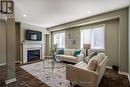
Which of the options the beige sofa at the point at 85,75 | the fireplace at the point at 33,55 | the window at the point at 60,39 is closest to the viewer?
the beige sofa at the point at 85,75

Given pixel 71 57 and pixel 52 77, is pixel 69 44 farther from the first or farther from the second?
pixel 52 77

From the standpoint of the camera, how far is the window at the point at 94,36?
14.5 ft

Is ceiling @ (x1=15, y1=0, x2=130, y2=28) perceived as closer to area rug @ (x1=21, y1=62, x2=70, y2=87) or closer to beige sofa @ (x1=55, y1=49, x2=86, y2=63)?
beige sofa @ (x1=55, y1=49, x2=86, y2=63)

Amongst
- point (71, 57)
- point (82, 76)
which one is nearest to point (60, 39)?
point (71, 57)

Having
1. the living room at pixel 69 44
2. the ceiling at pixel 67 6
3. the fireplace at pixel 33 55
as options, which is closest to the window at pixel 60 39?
the living room at pixel 69 44

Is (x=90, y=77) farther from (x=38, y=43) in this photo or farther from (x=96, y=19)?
(x=38, y=43)

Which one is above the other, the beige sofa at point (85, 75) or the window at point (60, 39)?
the window at point (60, 39)

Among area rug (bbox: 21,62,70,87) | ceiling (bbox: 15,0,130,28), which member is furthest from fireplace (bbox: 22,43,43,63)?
ceiling (bbox: 15,0,130,28)

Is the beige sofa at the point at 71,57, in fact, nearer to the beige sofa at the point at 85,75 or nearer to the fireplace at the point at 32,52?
the fireplace at the point at 32,52

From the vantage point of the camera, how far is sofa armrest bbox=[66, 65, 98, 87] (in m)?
1.87

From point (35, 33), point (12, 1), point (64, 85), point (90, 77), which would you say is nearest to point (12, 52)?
Result: point (12, 1)

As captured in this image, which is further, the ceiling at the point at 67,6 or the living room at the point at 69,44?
the ceiling at the point at 67,6

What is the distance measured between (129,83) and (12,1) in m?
4.69

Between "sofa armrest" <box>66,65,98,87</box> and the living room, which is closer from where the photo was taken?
"sofa armrest" <box>66,65,98,87</box>
